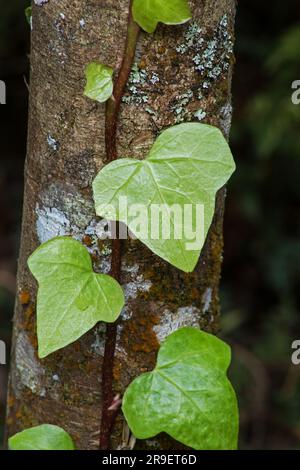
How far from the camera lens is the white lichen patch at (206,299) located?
3.59ft

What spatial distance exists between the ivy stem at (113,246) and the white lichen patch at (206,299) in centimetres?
15

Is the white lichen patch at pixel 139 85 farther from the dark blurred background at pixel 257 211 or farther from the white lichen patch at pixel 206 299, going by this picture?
the dark blurred background at pixel 257 211

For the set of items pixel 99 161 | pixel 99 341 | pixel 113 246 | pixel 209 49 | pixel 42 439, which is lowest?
pixel 42 439

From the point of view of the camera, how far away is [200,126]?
903mm

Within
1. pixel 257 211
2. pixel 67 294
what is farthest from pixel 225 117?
pixel 257 211

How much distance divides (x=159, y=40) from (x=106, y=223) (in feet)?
0.79

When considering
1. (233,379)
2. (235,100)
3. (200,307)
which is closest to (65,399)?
(200,307)

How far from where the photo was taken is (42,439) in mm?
1047

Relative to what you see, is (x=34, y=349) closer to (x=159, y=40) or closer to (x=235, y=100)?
(x=159, y=40)

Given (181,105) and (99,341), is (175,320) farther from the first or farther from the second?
(181,105)

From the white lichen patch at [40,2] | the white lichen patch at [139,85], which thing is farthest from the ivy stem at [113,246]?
the white lichen patch at [40,2]

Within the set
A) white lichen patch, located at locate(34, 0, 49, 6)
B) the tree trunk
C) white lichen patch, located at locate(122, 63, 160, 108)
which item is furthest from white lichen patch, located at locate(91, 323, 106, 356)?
white lichen patch, located at locate(34, 0, 49, 6)

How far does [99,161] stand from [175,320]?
26 centimetres
